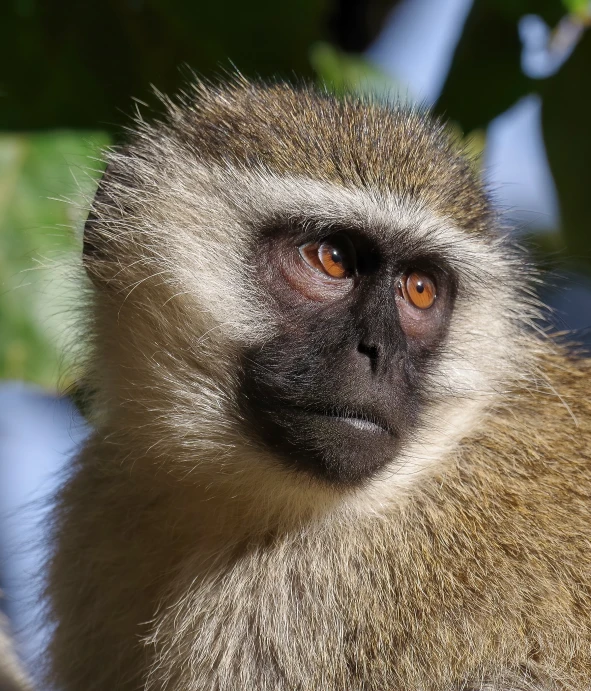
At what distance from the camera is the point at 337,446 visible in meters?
2.66

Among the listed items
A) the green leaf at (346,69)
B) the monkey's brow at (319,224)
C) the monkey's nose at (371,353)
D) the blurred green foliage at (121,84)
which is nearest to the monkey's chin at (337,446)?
the monkey's nose at (371,353)

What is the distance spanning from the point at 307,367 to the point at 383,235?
19.1 inches

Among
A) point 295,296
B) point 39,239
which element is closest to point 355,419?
point 295,296

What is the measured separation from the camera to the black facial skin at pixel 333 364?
264 cm

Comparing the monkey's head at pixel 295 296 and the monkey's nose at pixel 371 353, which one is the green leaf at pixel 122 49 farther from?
the monkey's nose at pixel 371 353

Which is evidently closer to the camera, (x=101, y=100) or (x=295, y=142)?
(x=295, y=142)

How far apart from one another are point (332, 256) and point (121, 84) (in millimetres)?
1653

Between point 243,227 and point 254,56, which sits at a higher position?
point 254,56

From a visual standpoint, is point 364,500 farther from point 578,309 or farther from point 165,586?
point 578,309

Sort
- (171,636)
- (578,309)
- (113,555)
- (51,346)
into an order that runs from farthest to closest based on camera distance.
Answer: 1. (578,309)
2. (51,346)
3. (113,555)
4. (171,636)

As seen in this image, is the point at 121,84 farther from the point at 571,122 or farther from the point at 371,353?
the point at 371,353

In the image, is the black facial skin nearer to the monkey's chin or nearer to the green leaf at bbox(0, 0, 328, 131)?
the monkey's chin

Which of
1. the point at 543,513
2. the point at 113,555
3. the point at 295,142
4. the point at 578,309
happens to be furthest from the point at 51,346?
the point at 578,309

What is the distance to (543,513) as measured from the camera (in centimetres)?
296
